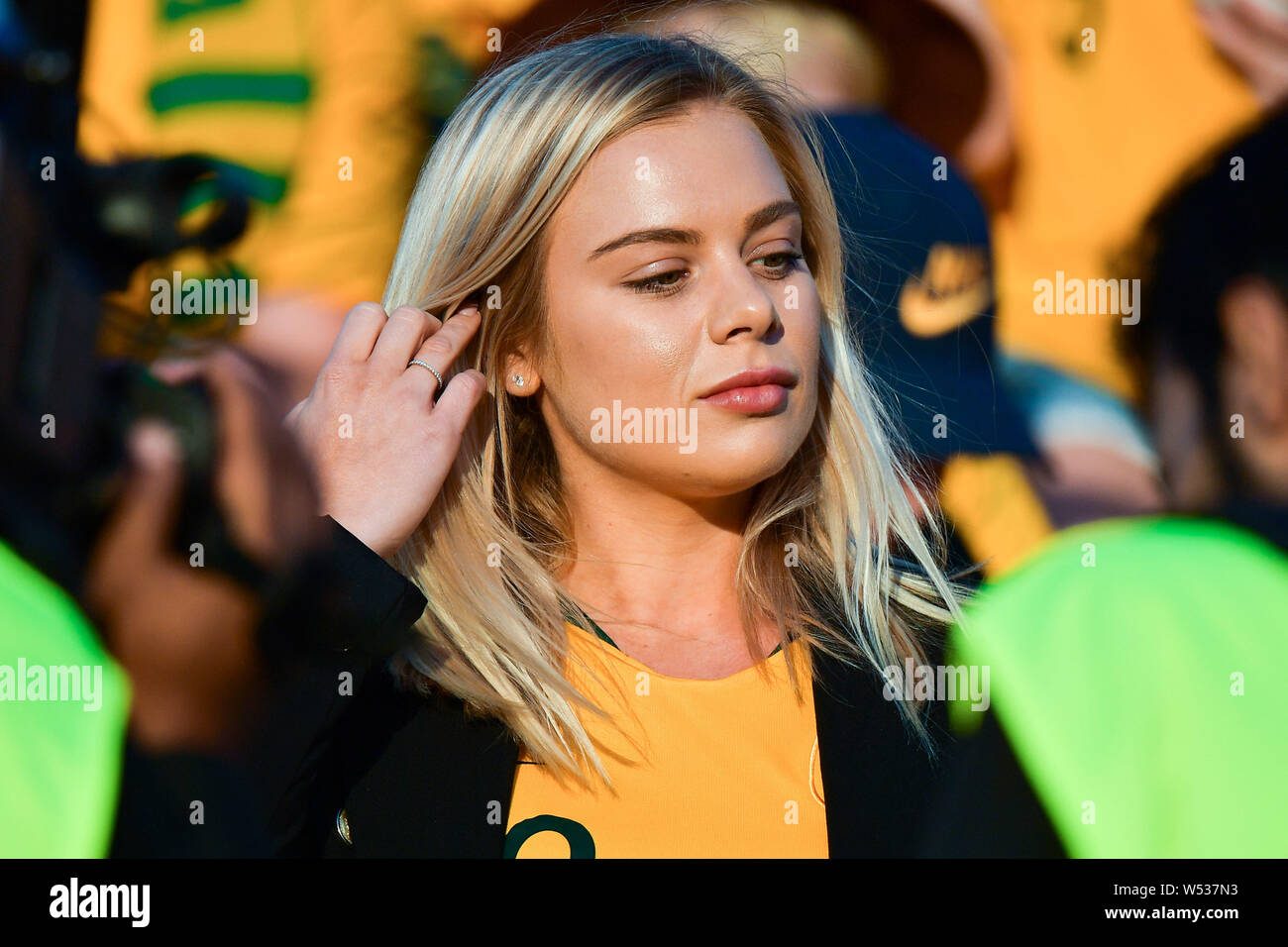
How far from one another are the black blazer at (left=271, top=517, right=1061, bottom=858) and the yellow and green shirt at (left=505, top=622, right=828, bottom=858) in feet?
0.12

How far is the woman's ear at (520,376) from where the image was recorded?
2113mm

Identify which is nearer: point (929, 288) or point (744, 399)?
point (744, 399)

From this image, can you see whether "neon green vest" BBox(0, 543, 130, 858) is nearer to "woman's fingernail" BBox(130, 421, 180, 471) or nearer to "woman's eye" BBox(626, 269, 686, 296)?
"woman's fingernail" BBox(130, 421, 180, 471)

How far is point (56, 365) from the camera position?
10.4ft

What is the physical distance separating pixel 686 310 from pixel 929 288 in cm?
175

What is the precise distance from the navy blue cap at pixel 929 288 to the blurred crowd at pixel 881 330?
1 cm

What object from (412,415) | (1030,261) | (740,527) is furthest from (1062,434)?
(412,415)

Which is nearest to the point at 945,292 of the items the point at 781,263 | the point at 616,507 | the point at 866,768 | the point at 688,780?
the point at 781,263

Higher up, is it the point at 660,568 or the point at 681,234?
the point at 681,234

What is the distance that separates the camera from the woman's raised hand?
186 centimetres

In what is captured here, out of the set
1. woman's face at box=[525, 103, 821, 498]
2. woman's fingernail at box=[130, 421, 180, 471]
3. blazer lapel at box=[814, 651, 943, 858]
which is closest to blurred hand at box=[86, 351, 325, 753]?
woman's fingernail at box=[130, 421, 180, 471]

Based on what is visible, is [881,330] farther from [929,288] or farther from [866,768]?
[866,768]

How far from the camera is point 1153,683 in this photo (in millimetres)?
3389

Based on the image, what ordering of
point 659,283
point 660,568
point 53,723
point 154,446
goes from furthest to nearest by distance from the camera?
point 154,446, point 53,723, point 660,568, point 659,283
